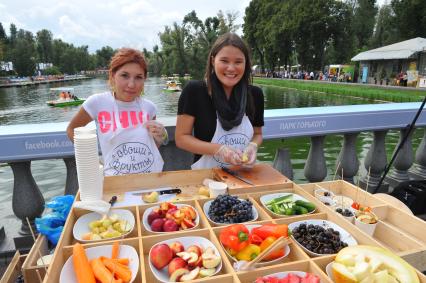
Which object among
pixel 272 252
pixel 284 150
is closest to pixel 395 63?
pixel 284 150

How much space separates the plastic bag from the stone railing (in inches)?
37.6

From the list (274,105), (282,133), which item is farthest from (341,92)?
(282,133)

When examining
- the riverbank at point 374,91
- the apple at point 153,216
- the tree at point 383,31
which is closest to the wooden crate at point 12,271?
the apple at point 153,216

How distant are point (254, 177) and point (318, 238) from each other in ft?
2.92

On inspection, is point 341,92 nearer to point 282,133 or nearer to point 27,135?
point 282,133

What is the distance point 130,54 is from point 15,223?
7.09 feet

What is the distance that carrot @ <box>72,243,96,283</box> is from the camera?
129 cm

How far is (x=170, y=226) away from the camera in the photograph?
5.57 feet

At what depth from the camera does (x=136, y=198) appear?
215 cm

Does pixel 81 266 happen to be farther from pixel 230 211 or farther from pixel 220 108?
pixel 220 108

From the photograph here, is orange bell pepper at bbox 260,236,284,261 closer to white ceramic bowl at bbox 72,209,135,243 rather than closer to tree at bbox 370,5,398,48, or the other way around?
white ceramic bowl at bbox 72,209,135,243

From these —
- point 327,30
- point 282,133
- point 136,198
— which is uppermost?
point 327,30

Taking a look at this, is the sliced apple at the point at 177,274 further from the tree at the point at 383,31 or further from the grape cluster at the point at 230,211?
the tree at the point at 383,31

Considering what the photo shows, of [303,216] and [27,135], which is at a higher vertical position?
[27,135]
